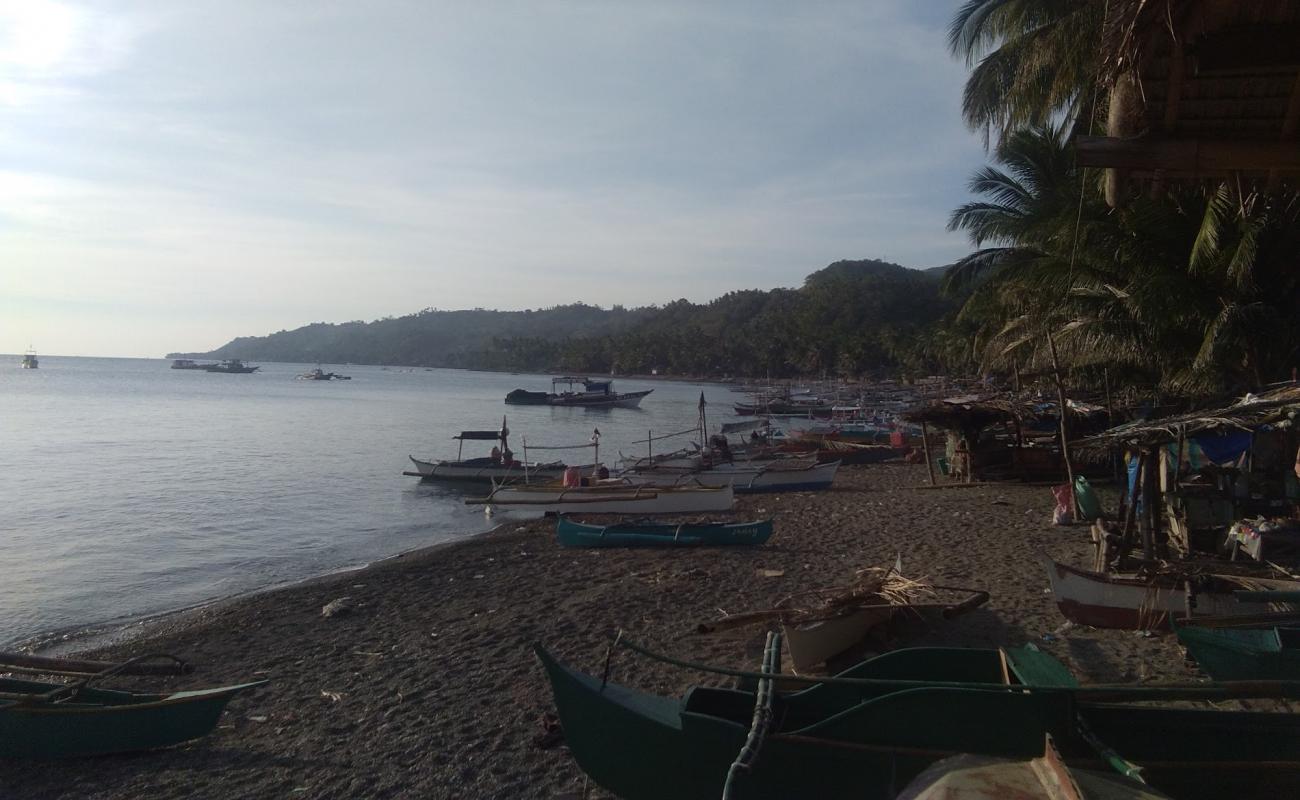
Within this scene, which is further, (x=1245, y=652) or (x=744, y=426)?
(x=744, y=426)

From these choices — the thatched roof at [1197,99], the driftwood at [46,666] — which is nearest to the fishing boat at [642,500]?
the driftwood at [46,666]

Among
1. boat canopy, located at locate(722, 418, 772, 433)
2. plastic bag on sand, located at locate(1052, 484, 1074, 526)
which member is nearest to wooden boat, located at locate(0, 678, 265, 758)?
plastic bag on sand, located at locate(1052, 484, 1074, 526)

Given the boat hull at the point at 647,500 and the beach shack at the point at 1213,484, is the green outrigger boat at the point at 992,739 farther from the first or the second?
the boat hull at the point at 647,500

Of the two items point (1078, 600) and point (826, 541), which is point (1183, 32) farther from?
point (826, 541)

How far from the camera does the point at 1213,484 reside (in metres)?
12.5

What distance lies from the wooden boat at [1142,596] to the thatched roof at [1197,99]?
4678mm

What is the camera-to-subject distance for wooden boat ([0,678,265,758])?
23.4ft

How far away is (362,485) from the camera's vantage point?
93.8 ft

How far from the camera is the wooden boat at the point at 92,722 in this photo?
713 centimetres

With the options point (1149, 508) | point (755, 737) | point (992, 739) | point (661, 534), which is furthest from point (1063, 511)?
point (755, 737)

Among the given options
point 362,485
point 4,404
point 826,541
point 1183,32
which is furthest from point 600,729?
point 4,404

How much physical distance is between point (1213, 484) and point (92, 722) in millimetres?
14332

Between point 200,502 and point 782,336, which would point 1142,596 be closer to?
point 200,502

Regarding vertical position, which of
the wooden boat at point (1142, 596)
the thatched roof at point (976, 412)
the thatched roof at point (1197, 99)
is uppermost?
the thatched roof at point (1197, 99)
